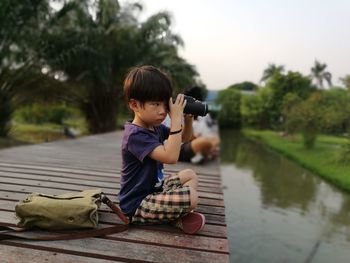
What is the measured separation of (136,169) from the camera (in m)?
2.16

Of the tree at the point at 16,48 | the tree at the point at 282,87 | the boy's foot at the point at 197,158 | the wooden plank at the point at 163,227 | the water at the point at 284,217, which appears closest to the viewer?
the wooden plank at the point at 163,227

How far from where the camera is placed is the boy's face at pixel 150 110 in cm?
205

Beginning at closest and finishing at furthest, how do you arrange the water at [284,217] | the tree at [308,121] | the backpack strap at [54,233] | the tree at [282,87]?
the backpack strap at [54,233] < the water at [284,217] < the tree at [308,121] < the tree at [282,87]

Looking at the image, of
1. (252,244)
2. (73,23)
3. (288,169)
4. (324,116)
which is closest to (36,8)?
(73,23)

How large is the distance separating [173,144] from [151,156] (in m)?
0.13

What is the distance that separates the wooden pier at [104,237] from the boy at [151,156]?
95 mm

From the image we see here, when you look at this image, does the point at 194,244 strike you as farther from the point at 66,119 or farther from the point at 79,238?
the point at 66,119

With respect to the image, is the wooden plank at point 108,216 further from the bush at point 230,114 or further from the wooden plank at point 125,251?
the bush at point 230,114

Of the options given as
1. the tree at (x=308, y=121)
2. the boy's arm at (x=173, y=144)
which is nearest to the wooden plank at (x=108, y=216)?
the boy's arm at (x=173, y=144)

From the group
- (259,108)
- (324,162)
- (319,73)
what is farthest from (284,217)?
(319,73)

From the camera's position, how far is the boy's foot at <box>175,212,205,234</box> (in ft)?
6.86

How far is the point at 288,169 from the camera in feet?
43.0

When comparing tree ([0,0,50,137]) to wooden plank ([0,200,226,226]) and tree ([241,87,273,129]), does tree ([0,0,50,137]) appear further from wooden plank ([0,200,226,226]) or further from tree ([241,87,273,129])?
tree ([241,87,273,129])

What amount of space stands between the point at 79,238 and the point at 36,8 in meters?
9.07
